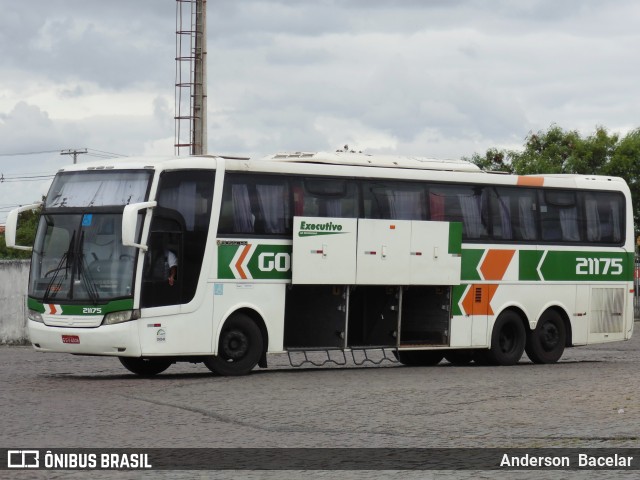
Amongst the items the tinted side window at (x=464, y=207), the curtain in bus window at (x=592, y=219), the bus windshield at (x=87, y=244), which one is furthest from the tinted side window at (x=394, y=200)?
the bus windshield at (x=87, y=244)

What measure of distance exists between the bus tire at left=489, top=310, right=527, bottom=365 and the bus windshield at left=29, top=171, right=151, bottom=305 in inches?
303

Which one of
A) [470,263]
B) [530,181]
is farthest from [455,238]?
[530,181]

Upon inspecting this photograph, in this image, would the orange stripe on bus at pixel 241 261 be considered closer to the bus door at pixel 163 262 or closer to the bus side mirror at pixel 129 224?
the bus door at pixel 163 262

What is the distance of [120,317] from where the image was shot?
66.5 ft

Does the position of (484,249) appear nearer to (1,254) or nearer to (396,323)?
(396,323)

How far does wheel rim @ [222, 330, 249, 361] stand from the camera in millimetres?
21594

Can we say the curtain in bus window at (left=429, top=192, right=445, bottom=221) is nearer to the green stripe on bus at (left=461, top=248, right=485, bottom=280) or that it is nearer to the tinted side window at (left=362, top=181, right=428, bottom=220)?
the tinted side window at (left=362, top=181, right=428, bottom=220)

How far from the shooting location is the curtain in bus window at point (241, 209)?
21.7m

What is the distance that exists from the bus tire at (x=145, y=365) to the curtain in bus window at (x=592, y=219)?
8868 mm

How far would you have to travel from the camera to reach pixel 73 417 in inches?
590

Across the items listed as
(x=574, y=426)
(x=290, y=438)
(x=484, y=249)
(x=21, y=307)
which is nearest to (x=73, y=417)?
(x=290, y=438)

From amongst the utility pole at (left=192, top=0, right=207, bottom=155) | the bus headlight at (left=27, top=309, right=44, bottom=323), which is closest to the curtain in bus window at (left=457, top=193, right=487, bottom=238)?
the bus headlight at (left=27, top=309, right=44, bottom=323)

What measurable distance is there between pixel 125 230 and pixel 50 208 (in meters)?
2.34

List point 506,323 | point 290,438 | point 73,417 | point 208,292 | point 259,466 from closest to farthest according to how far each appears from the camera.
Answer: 1. point 259,466
2. point 290,438
3. point 73,417
4. point 208,292
5. point 506,323
